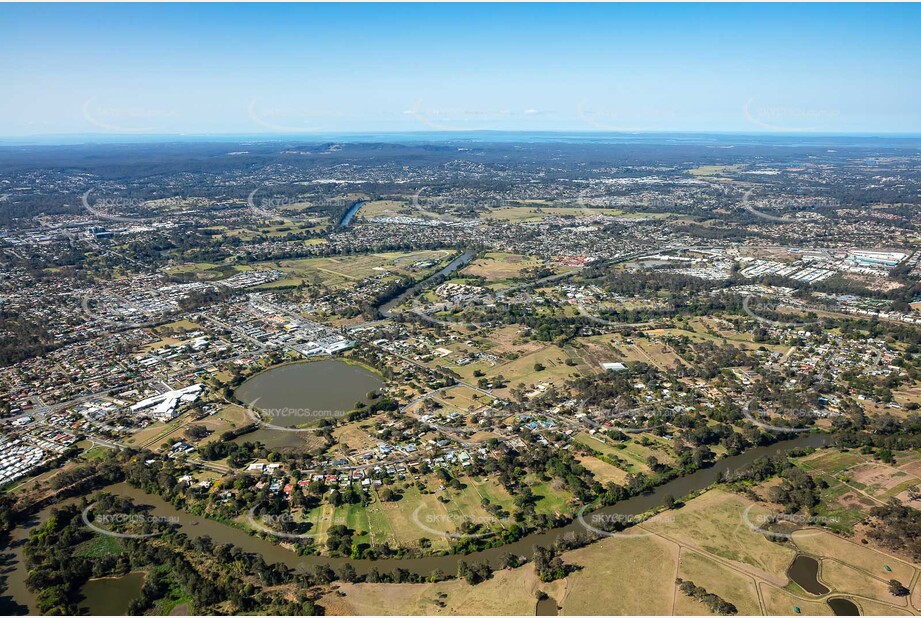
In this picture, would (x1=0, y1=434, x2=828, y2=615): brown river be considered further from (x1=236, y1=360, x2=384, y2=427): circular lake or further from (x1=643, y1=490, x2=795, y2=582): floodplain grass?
(x1=236, y1=360, x2=384, y2=427): circular lake

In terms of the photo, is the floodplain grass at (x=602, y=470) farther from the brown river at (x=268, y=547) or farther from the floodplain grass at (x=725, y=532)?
the floodplain grass at (x=725, y=532)

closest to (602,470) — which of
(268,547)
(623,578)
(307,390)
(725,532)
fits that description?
(725,532)

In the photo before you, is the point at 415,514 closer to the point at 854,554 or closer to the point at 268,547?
the point at 268,547

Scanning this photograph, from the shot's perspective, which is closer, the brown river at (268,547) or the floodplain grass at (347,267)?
the brown river at (268,547)

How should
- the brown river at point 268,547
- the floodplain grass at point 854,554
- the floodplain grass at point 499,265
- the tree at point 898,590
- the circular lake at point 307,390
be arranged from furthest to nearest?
the floodplain grass at point 499,265, the circular lake at point 307,390, the floodplain grass at point 854,554, the brown river at point 268,547, the tree at point 898,590

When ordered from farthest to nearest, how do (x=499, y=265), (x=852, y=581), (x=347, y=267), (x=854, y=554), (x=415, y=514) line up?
(x=499, y=265)
(x=347, y=267)
(x=415, y=514)
(x=854, y=554)
(x=852, y=581)

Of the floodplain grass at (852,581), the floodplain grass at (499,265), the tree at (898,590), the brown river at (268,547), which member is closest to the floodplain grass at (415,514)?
the brown river at (268,547)

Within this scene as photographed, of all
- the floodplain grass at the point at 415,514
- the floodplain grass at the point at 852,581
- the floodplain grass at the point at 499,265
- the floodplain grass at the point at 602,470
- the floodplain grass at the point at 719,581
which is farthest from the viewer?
the floodplain grass at the point at 499,265

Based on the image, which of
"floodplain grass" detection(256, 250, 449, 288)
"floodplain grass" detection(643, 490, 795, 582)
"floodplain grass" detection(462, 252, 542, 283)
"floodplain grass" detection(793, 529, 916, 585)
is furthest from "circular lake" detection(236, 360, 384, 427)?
"floodplain grass" detection(462, 252, 542, 283)
